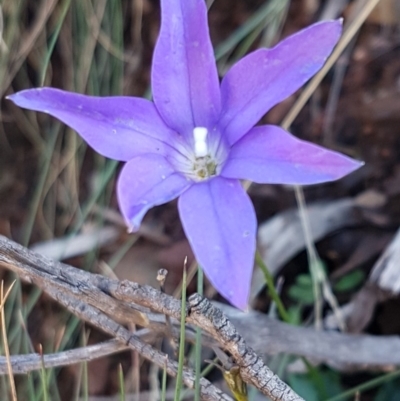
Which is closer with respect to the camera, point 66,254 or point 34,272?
point 34,272

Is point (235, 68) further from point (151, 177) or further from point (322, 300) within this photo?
point (322, 300)

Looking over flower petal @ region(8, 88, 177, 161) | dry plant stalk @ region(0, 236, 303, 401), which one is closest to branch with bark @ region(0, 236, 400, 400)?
dry plant stalk @ region(0, 236, 303, 401)

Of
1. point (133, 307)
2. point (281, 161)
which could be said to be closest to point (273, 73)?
point (281, 161)

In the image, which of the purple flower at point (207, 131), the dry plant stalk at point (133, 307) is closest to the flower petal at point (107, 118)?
the purple flower at point (207, 131)

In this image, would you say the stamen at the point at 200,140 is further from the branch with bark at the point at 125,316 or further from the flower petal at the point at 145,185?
the branch with bark at the point at 125,316

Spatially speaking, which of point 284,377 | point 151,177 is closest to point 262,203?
point 284,377

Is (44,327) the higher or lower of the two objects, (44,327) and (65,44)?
the lower
